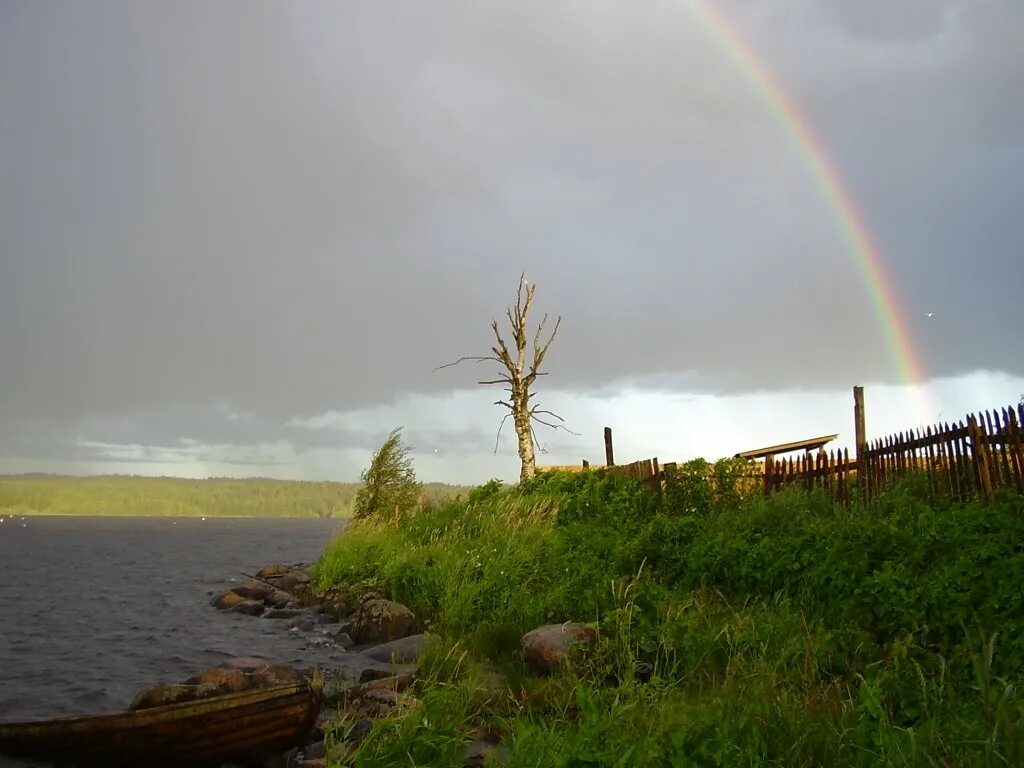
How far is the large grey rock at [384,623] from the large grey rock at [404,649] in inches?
22.5

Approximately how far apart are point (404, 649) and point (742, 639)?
5.81 m

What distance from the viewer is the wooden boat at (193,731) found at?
7.29 metres

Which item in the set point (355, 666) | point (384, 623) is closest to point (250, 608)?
point (384, 623)

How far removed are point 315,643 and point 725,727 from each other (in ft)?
36.7

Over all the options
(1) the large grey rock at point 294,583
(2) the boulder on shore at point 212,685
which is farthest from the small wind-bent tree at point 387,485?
(2) the boulder on shore at point 212,685

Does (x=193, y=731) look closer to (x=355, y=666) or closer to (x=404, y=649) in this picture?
(x=404, y=649)

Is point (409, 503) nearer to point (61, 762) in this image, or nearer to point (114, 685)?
point (114, 685)

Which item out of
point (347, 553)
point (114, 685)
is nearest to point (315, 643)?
point (114, 685)

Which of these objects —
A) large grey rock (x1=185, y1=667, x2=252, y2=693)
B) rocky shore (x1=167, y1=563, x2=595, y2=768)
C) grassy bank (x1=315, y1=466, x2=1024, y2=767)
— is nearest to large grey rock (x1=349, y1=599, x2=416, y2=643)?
rocky shore (x1=167, y1=563, x2=595, y2=768)

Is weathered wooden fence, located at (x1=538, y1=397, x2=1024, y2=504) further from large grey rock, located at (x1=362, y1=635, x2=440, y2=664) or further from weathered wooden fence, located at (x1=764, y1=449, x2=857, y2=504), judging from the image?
large grey rock, located at (x1=362, y1=635, x2=440, y2=664)

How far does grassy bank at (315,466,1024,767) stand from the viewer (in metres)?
5.59

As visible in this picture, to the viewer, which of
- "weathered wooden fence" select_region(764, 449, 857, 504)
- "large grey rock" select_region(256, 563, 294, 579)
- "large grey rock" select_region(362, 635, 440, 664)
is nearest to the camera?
"large grey rock" select_region(362, 635, 440, 664)

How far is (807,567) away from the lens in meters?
10.7

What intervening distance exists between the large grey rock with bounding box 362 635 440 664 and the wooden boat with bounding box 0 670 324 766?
374 centimetres
